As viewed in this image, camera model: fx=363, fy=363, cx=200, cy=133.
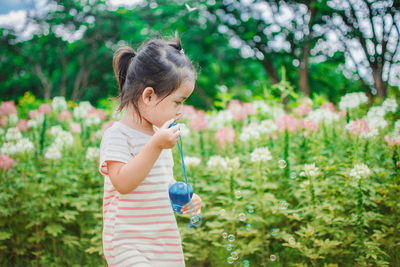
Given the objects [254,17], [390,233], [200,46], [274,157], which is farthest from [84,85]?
[390,233]

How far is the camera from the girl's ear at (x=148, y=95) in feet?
4.93

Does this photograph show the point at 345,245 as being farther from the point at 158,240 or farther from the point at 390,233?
the point at 158,240

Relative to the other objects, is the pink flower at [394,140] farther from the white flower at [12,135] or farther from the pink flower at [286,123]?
the white flower at [12,135]

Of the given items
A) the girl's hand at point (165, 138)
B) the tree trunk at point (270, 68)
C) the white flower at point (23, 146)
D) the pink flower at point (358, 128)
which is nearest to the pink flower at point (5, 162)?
the white flower at point (23, 146)

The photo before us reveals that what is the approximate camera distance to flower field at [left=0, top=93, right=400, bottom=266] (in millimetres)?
2498

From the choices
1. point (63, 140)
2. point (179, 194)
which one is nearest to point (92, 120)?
point (63, 140)

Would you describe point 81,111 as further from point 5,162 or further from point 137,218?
point 137,218

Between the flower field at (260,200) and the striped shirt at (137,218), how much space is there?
649 mm

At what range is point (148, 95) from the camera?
1.52 meters

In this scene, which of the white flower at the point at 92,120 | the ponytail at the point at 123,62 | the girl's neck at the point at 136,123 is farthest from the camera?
the white flower at the point at 92,120

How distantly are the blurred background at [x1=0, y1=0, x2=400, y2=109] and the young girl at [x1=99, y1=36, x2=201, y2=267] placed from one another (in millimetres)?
456

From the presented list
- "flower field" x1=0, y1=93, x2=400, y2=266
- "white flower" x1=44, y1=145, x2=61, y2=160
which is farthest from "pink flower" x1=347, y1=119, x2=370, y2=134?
"white flower" x1=44, y1=145, x2=61, y2=160

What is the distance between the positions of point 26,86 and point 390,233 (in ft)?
55.3

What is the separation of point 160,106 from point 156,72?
15 cm
